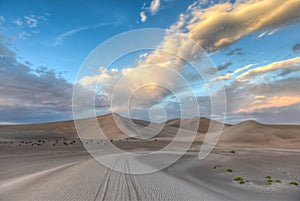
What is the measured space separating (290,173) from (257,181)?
421 centimetres

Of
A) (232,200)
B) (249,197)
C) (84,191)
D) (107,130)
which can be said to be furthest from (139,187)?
(107,130)

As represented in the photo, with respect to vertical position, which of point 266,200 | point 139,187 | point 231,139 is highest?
point 231,139

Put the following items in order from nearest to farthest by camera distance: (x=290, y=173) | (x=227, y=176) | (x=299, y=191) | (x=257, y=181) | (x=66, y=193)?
(x=66, y=193), (x=299, y=191), (x=257, y=181), (x=227, y=176), (x=290, y=173)

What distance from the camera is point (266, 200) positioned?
8211mm

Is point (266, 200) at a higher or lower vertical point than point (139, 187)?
lower

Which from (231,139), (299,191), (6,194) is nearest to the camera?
(6,194)

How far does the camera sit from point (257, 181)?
38.0ft

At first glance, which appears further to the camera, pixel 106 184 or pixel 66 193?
pixel 106 184

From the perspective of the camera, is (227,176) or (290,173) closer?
(227,176)

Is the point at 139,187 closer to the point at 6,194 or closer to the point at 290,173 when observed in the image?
the point at 6,194

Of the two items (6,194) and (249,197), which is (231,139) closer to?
(249,197)

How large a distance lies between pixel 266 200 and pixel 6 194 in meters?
9.57

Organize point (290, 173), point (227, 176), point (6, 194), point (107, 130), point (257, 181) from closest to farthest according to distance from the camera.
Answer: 1. point (6, 194)
2. point (257, 181)
3. point (227, 176)
4. point (290, 173)
5. point (107, 130)

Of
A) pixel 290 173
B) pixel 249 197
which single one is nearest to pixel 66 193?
pixel 249 197
